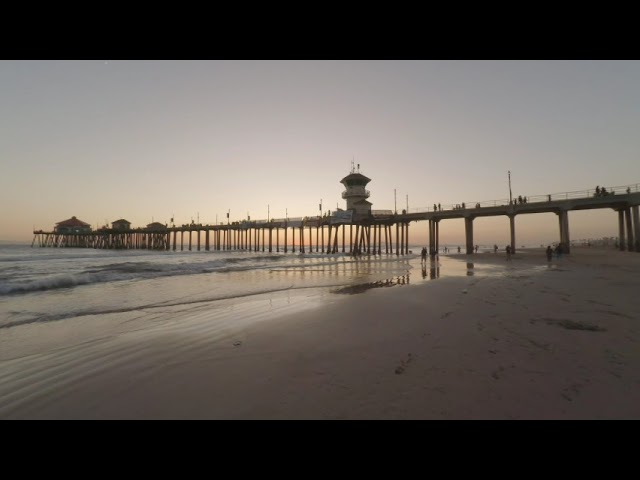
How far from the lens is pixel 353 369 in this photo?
4.42 meters

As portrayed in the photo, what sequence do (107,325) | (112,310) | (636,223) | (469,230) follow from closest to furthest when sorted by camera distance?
(107,325) → (112,310) → (636,223) → (469,230)

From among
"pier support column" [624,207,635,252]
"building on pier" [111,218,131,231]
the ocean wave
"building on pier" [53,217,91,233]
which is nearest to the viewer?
the ocean wave

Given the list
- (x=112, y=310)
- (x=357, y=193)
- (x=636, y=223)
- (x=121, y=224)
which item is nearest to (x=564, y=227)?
(x=636, y=223)

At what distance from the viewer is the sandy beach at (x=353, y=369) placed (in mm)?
3293

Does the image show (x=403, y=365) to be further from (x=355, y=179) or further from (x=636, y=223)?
(x=355, y=179)

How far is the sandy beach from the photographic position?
10.8ft

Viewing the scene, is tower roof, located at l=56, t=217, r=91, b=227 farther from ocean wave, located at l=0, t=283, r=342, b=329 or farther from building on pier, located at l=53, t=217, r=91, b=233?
ocean wave, located at l=0, t=283, r=342, b=329

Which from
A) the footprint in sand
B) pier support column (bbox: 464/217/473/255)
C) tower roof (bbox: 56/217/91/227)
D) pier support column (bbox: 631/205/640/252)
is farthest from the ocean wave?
tower roof (bbox: 56/217/91/227)

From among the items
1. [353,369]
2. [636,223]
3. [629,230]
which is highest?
[636,223]

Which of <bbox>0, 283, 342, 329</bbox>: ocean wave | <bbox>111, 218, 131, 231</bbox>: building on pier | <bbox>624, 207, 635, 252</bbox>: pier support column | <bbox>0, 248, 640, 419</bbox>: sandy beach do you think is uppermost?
<bbox>111, 218, 131, 231</bbox>: building on pier

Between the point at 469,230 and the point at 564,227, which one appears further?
the point at 469,230

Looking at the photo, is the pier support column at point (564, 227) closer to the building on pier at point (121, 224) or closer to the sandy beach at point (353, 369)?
the sandy beach at point (353, 369)

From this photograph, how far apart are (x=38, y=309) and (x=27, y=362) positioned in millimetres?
6647
